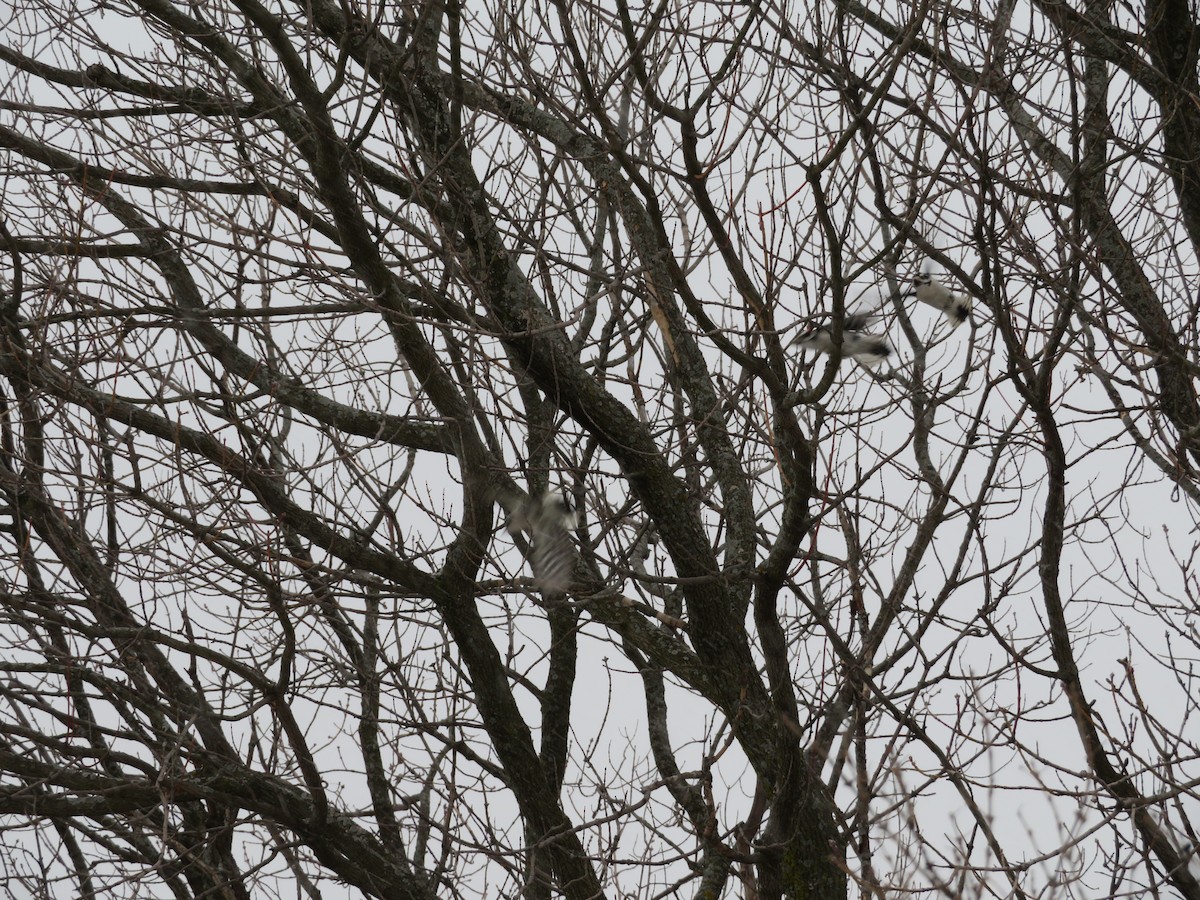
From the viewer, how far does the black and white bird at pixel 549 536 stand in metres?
4.24

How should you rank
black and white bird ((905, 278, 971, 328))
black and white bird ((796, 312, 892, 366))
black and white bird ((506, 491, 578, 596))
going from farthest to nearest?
black and white bird ((905, 278, 971, 328)), black and white bird ((506, 491, 578, 596)), black and white bird ((796, 312, 892, 366))

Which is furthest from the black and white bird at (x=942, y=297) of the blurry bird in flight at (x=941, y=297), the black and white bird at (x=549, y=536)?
the black and white bird at (x=549, y=536)

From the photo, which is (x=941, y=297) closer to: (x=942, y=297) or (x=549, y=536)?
(x=942, y=297)

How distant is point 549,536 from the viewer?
439cm

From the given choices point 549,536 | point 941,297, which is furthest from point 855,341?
point 549,536

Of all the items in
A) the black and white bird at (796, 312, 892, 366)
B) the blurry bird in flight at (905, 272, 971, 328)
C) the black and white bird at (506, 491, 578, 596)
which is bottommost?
the black and white bird at (506, 491, 578, 596)

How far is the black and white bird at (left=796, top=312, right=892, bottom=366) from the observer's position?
399 centimetres

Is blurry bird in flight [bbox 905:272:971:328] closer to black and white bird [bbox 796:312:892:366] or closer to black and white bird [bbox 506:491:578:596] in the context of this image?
black and white bird [bbox 796:312:892:366]

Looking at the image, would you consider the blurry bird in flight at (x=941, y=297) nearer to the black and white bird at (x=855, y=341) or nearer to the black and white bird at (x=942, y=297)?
the black and white bird at (x=942, y=297)

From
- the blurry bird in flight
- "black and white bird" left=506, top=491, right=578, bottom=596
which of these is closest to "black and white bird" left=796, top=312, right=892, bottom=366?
the blurry bird in flight

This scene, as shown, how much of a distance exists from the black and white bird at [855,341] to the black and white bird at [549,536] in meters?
1.15

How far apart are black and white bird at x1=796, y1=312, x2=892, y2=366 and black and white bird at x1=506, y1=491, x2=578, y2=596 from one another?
45.5 inches

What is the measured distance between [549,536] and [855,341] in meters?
1.62

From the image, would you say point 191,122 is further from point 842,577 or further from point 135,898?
point 842,577
